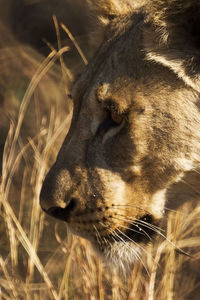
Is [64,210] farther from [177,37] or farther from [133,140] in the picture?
[177,37]

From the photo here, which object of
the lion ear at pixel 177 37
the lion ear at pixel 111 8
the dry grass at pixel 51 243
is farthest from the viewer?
the dry grass at pixel 51 243

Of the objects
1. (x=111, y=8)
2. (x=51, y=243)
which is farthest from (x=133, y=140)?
(x=51, y=243)

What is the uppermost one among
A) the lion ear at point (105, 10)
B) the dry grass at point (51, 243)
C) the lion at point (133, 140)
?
the lion ear at point (105, 10)

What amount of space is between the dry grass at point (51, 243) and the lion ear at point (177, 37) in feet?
1.93

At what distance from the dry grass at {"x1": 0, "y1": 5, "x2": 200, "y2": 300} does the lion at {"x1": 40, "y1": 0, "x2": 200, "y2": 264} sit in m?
0.24

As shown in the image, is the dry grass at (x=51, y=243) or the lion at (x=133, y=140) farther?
the dry grass at (x=51, y=243)

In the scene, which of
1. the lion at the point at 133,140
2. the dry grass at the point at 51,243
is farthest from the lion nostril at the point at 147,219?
the dry grass at the point at 51,243

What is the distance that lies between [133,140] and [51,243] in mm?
1768

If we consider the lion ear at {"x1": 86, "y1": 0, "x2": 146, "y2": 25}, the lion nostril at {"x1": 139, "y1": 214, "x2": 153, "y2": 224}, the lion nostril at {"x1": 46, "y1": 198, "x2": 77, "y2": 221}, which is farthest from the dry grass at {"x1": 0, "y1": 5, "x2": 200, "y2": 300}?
the lion ear at {"x1": 86, "y1": 0, "x2": 146, "y2": 25}

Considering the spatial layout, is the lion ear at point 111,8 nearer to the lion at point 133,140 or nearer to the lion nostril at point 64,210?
the lion at point 133,140

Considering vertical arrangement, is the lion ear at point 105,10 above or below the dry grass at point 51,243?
above

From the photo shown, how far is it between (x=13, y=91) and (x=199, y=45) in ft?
8.87

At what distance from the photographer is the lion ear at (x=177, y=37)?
5.81 feet

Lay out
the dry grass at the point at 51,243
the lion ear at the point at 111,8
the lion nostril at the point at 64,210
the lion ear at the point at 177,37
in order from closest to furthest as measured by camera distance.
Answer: the lion ear at the point at 177,37 → the lion nostril at the point at 64,210 → the lion ear at the point at 111,8 → the dry grass at the point at 51,243
